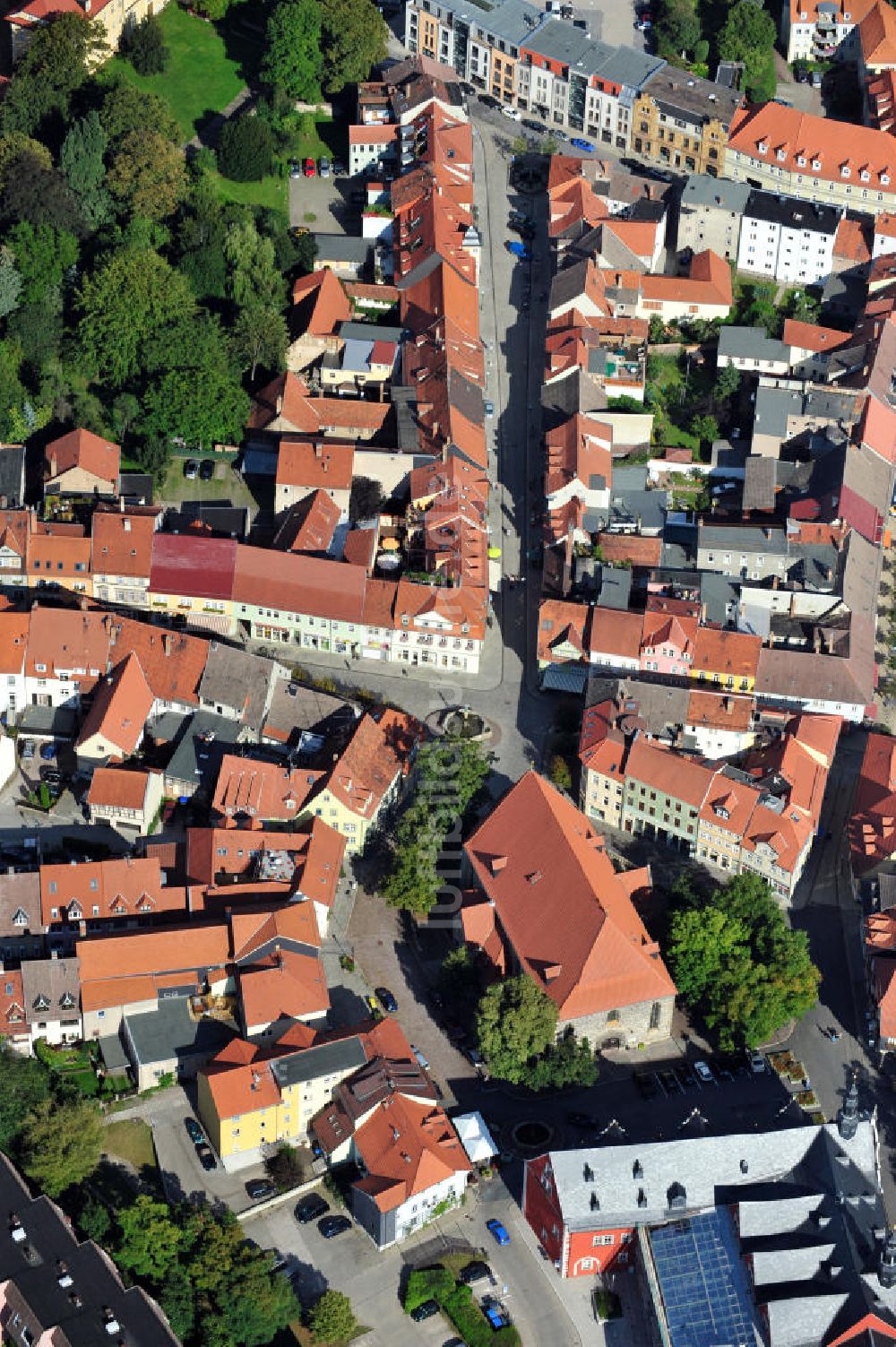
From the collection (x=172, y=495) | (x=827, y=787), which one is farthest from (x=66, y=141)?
(x=827, y=787)

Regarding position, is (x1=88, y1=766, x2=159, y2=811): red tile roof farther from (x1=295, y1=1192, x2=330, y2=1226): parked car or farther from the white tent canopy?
the white tent canopy

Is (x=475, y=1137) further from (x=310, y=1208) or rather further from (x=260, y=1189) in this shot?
(x=260, y=1189)

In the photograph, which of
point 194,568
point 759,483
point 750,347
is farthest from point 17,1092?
point 750,347

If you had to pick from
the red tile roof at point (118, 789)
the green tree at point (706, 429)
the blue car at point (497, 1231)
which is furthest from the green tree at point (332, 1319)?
the green tree at point (706, 429)

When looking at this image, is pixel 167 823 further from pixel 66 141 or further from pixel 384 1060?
pixel 66 141

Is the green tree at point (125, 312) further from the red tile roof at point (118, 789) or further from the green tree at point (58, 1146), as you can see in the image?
the green tree at point (58, 1146)

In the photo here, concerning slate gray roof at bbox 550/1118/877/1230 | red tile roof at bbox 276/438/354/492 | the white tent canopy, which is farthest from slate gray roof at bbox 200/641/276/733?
slate gray roof at bbox 550/1118/877/1230
